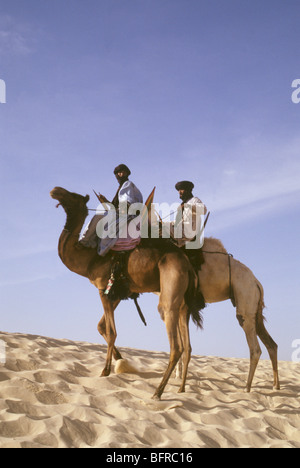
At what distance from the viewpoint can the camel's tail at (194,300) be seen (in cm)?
734

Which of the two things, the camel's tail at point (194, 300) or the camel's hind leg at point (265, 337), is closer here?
the camel's tail at point (194, 300)

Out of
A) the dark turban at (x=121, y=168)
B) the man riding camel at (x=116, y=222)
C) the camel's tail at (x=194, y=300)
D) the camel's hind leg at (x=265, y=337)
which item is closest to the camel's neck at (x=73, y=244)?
the man riding camel at (x=116, y=222)

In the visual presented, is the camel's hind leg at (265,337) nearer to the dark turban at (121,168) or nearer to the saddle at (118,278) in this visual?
the saddle at (118,278)

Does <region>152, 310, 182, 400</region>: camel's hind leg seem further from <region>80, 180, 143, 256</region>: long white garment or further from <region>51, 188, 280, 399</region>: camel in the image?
<region>80, 180, 143, 256</region>: long white garment

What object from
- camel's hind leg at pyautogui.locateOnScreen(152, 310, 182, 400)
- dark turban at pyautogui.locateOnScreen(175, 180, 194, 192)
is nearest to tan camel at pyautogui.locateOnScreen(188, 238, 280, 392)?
dark turban at pyautogui.locateOnScreen(175, 180, 194, 192)

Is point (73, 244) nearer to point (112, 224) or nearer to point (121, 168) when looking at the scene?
point (112, 224)

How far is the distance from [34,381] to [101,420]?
1.56m

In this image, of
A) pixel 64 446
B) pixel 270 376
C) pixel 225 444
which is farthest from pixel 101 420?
pixel 270 376

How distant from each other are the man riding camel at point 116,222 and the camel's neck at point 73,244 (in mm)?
129

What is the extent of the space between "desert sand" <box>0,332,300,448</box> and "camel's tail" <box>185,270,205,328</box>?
1.13 meters

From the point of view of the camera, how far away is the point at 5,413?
15.1 feet

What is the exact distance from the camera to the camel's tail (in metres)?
7.34
